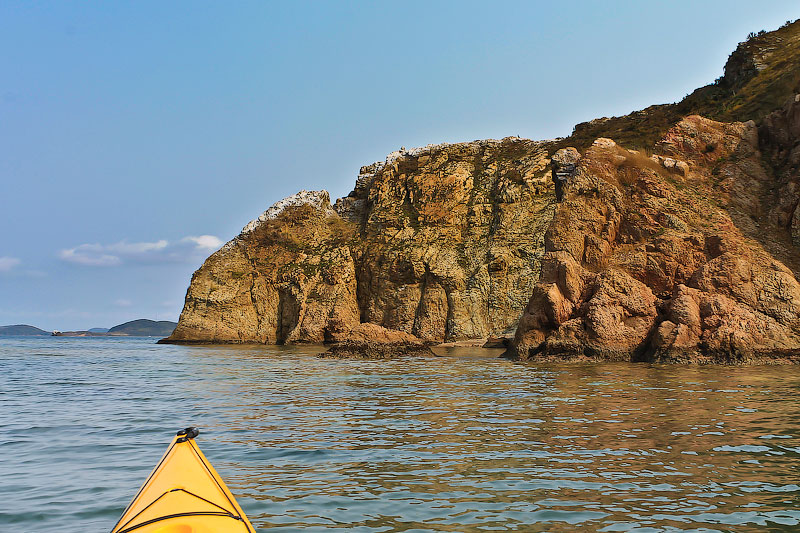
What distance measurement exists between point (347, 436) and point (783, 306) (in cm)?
2386

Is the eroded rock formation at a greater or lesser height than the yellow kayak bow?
greater

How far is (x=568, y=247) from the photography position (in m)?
35.6

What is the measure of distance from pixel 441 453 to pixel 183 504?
19.7ft

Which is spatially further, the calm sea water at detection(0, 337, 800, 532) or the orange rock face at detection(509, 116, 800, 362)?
the orange rock face at detection(509, 116, 800, 362)

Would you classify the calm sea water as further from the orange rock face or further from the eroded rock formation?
the eroded rock formation

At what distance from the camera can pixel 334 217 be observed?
82312mm

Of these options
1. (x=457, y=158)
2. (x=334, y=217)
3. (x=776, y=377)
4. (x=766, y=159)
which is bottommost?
(x=776, y=377)

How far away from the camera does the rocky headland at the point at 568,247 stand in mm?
30484

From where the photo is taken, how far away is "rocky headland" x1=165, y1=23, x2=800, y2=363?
3048 centimetres

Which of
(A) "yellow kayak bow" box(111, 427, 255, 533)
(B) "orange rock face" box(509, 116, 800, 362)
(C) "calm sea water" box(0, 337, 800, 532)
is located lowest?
(C) "calm sea water" box(0, 337, 800, 532)

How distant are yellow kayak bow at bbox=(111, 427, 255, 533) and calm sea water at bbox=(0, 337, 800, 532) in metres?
1.49

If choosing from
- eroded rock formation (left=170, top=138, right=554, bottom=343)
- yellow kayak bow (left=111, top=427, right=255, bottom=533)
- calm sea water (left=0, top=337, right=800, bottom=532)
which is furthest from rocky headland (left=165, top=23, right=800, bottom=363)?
yellow kayak bow (left=111, top=427, right=255, bottom=533)

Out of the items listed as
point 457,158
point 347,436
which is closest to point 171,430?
point 347,436

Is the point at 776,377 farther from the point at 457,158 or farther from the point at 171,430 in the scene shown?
the point at 457,158
